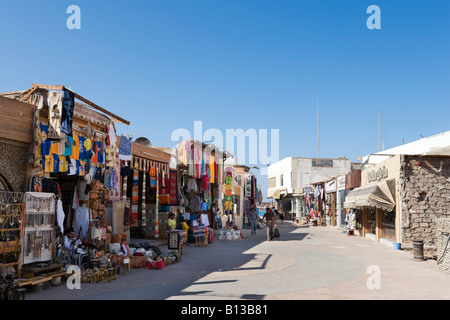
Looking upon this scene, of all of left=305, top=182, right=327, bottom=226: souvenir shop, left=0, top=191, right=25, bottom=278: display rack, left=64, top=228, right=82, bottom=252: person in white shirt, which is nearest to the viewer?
left=0, top=191, right=25, bottom=278: display rack

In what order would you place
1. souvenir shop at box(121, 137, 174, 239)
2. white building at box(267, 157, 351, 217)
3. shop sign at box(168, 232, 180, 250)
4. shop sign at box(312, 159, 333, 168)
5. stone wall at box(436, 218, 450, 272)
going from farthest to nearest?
1. shop sign at box(312, 159, 333, 168)
2. white building at box(267, 157, 351, 217)
3. souvenir shop at box(121, 137, 174, 239)
4. shop sign at box(168, 232, 180, 250)
5. stone wall at box(436, 218, 450, 272)

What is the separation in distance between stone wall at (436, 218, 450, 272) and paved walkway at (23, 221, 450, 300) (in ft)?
0.85

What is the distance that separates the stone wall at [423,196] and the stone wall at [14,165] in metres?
14.9

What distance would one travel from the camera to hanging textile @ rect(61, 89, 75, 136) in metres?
10.4

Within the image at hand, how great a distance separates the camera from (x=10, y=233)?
8820 mm

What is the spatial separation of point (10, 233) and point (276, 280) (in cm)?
647

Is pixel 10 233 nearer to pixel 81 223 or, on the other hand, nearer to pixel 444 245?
pixel 81 223

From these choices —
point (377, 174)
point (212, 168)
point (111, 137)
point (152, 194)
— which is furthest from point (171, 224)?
point (377, 174)

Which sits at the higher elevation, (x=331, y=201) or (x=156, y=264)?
(x=331, y=201)

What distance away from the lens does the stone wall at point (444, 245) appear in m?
11.3

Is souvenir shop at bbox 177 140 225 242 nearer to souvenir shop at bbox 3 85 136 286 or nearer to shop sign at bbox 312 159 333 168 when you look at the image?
souvenir shop at bbox 3 85 136 286
